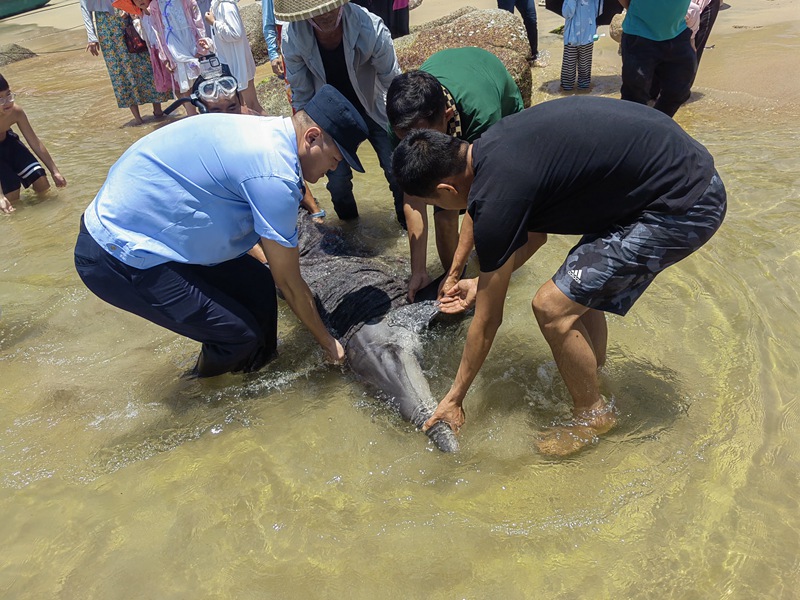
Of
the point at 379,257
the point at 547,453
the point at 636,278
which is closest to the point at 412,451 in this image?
the point at 547,453

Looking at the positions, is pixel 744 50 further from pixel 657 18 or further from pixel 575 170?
pixel 575 170

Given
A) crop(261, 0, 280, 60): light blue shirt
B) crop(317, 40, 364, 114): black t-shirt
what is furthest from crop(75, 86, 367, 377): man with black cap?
crop(261, 0, 280, 60): light blue shirt

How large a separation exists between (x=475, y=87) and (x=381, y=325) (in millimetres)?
1379

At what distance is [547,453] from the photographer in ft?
8.99

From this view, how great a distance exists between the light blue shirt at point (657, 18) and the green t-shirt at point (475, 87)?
203 centimetres

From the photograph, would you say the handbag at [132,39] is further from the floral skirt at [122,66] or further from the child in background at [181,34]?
the child in background at [181,34]

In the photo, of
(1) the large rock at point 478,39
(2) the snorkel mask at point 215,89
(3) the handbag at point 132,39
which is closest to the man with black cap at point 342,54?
(2) the snorkel mask at point 215,89

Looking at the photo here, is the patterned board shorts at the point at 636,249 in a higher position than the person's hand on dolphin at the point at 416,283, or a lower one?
higher

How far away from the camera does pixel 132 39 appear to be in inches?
297

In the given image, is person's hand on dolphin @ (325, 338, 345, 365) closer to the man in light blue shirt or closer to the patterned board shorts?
the patterned board shorts

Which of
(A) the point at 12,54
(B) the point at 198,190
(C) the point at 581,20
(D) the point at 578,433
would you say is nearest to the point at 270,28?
(B) the point at 198,190

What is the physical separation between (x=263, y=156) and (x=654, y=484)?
2165 millimetres

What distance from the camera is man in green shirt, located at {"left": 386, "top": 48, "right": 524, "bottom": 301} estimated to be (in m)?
2.89

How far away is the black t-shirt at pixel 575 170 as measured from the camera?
2176 mm
